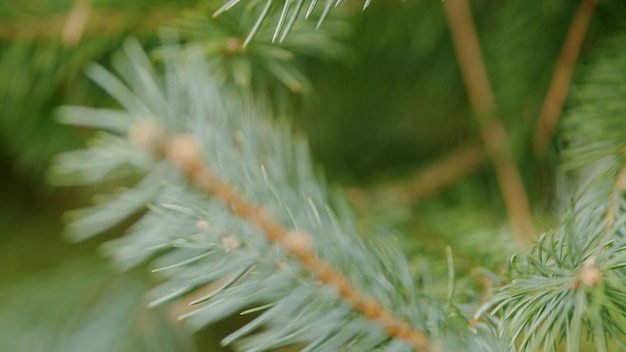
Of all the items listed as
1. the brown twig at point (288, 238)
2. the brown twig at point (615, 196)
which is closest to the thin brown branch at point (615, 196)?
the brown twig at point (615, 196)

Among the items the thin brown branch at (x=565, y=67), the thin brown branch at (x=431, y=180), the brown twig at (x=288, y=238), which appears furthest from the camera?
the thin brown branch at (x=431, y=180)

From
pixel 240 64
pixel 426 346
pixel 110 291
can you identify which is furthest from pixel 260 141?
pixel 110 291

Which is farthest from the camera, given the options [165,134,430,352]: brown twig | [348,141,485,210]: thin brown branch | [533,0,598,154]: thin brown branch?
[348,141,485,210]: thin brown branch

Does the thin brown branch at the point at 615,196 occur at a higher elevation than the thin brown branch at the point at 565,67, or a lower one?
lower

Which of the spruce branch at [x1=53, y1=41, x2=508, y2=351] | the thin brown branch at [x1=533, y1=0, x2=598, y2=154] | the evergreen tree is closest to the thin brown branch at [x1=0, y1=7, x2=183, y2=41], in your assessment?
the evergreen tree

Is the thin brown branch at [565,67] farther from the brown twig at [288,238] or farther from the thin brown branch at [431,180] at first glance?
the brown twig at [288,238]

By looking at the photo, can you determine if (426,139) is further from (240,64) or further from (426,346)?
(426,346)

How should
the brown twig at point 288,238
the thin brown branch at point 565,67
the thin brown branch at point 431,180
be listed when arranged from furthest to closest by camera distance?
1. the thin brown branch at point 431,180
2. the thin brown branch at point 565,67
3. the brown twig at point 288,238

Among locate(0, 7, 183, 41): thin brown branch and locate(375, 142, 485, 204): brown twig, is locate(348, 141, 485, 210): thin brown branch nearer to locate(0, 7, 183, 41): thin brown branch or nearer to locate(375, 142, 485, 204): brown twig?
locate(375, 142, 485, 204): brown twig
